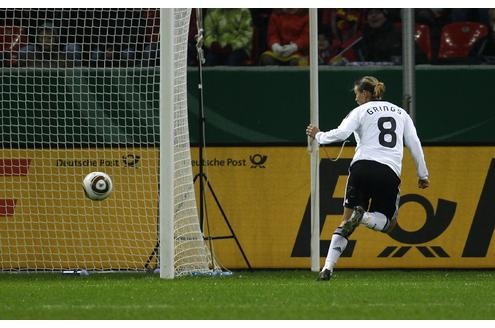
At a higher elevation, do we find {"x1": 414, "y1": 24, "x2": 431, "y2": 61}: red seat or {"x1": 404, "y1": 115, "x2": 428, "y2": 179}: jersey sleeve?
{"x1": 414, "y1": 24, "x2": 431, "y2": 61}: red seat

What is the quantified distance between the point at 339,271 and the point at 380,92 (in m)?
2.50

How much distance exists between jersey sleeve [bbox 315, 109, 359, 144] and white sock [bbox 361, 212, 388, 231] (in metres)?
0.73

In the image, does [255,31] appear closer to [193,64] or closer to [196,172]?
[193,64]

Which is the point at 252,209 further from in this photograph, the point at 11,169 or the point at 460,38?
the point at 460,38

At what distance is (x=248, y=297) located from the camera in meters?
9.77

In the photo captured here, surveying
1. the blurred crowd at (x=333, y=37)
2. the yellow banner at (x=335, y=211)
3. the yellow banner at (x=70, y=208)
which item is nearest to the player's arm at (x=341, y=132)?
the yellow banner at (x=335, y=211)

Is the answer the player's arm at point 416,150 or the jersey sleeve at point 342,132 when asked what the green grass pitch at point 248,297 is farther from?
the jersey sleeve at point 342,132

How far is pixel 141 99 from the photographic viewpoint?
1445cm

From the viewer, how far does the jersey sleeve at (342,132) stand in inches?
451

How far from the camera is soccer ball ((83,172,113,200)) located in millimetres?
12469

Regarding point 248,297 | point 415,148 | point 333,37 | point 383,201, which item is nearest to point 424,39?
point 333,37

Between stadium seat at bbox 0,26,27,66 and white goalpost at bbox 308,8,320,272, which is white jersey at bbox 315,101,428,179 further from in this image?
stadium seat at bbox 0,26,27,66

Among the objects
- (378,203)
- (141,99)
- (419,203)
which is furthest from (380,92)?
(141,99)

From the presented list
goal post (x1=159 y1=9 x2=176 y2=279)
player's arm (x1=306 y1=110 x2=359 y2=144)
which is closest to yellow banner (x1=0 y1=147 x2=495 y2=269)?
goal post (x1=159 y1=9 x2=176 y2=279)
